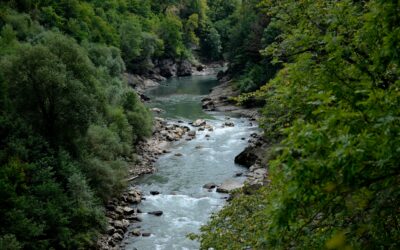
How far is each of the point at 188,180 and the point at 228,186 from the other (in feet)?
10.6

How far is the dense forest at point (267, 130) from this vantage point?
4.73 metres

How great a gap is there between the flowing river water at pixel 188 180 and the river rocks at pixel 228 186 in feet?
1.30

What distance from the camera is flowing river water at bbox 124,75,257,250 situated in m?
21.2

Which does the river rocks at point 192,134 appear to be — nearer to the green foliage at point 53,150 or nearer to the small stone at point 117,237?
the green foliage at point 53,150

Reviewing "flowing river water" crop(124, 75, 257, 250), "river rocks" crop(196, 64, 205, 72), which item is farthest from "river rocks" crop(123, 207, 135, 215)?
"river rocks" crop(196, 64, 205, 72)

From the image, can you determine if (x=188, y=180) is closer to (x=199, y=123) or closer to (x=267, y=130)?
(x=199, y=123)

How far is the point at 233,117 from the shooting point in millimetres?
45344

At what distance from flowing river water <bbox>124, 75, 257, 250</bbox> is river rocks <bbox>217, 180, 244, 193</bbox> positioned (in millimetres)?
397

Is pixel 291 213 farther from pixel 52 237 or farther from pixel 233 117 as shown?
pixel 233 117

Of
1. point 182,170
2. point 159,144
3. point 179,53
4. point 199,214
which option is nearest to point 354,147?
point 199,214

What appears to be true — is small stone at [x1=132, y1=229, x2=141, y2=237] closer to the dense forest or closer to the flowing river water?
the flowing river water

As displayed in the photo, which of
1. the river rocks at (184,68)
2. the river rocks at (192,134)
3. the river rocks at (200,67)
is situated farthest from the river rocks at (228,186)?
the river rocks at (200,67)

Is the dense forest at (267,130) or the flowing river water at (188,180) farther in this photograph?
the flowing river water at (188,180)

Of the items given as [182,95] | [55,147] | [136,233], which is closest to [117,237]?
[136,233]
